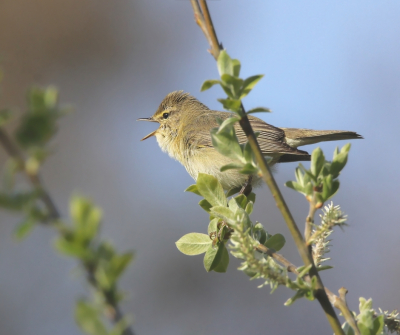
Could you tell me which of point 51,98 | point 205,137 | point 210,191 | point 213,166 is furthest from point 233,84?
point 205,137

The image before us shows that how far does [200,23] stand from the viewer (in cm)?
82

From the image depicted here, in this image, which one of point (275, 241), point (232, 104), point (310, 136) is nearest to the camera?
point (232, 104)

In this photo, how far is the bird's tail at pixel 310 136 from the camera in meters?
3.80

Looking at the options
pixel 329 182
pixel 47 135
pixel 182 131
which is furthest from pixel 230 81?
pixel 182 131

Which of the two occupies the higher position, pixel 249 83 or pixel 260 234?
pixel 249 83

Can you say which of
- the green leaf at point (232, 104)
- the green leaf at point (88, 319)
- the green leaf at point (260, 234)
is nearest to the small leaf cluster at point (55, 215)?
the green leaf at point (88, 319)

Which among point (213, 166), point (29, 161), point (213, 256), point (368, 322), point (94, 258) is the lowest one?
point (368, 322)

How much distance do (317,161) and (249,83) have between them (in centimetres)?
22

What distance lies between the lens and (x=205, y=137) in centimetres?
412

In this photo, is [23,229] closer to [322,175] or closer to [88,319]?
[88,319]

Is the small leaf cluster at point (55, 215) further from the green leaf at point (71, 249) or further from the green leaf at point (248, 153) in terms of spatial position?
the green leaf at point (248, 153)

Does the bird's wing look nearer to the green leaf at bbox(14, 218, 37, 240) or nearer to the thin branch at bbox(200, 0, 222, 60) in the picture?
the thin branch at bbox(200, 0, 222, 60)

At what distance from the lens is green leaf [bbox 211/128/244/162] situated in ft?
2.75

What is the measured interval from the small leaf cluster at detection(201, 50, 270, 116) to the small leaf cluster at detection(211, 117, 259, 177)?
2.0 inches
